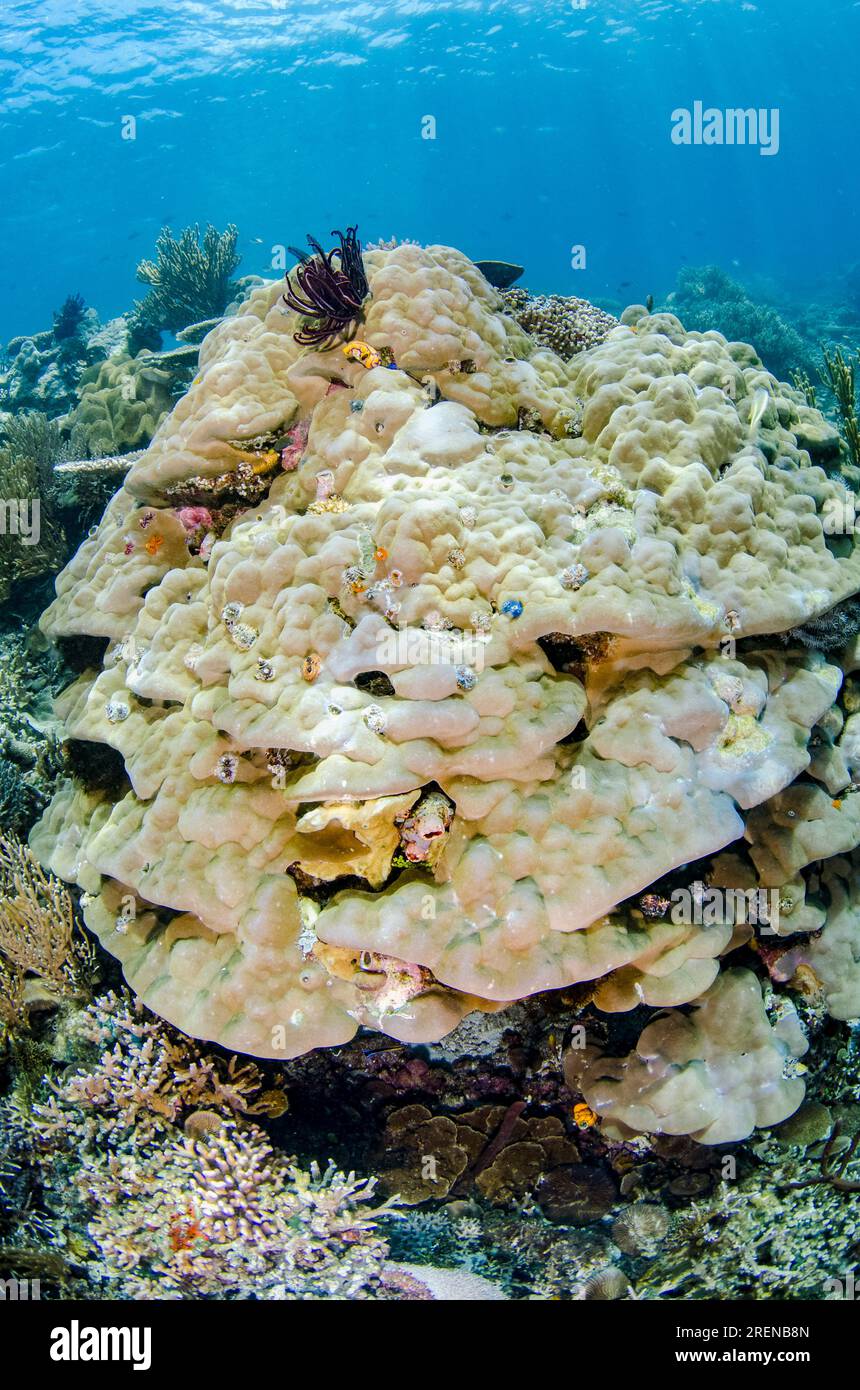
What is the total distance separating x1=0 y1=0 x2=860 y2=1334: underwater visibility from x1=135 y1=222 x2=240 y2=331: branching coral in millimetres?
9010

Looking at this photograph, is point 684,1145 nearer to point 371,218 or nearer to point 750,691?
point 750,691

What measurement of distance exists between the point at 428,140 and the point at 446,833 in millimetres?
45502

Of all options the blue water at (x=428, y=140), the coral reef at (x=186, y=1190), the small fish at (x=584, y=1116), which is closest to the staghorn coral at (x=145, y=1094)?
the coral reef at (x=186, y=1190)

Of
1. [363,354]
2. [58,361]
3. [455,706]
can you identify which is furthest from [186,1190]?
[58,361]

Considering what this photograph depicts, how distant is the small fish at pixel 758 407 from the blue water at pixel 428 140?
87.5 feet

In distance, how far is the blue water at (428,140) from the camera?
47250 mm

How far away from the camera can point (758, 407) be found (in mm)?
4605

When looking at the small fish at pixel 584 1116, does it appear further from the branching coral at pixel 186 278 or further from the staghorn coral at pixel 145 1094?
the branching coral at pixel 186 278

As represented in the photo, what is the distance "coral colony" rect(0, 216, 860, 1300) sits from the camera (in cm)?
334

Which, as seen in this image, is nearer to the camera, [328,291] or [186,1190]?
[186,1190]

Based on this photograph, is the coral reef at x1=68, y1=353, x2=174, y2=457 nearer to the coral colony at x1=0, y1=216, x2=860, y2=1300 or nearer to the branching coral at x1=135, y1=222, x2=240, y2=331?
the coral colony at x1=0, y1=216, x2=860, y2=1300

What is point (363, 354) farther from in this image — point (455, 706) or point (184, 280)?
point (184, 280)

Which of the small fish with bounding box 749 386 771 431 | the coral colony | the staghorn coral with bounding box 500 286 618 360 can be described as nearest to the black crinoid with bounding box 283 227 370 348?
the coral colony
